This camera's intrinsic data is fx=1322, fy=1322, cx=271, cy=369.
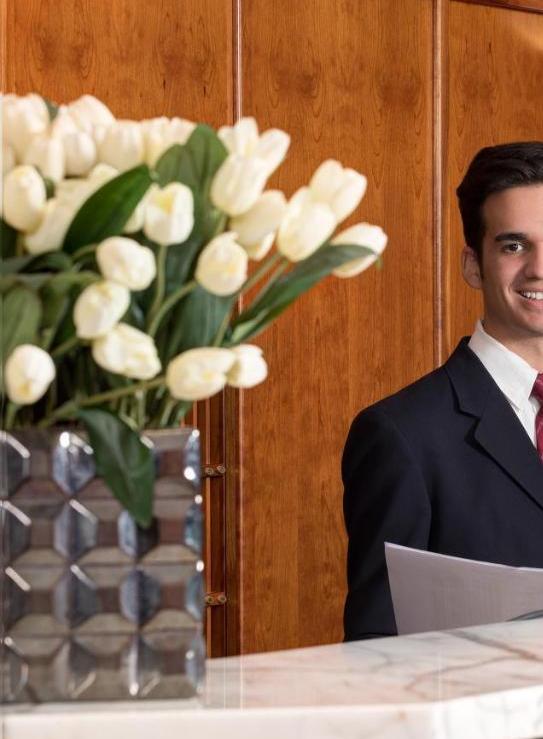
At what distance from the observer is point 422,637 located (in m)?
1.44

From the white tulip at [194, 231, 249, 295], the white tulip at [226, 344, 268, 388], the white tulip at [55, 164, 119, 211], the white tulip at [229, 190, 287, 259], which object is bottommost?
the white tulip at [226, 344, 268, 388]

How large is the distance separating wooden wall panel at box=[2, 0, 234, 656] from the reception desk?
3.17m

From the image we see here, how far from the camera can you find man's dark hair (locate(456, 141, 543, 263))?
268 centimetres

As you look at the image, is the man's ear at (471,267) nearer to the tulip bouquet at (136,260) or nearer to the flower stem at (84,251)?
the tulip bouquet at (136,260)

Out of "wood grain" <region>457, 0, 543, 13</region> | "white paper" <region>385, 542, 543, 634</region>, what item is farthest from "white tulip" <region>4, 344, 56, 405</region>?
"wood grain" <region>457, 0, 543, 13</region>

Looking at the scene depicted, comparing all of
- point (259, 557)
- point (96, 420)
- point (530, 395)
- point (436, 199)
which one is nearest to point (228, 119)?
point (436, 199)

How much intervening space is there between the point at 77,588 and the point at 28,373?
0.18 m

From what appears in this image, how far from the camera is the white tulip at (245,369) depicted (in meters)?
1.10

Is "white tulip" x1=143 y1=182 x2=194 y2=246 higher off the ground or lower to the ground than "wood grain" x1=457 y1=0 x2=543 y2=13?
lower

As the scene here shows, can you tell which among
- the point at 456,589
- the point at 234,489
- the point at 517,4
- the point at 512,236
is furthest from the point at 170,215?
the point at 517,4

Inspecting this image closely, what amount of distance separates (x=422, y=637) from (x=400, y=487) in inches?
35.8

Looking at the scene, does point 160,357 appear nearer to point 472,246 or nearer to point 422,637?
point 422,637

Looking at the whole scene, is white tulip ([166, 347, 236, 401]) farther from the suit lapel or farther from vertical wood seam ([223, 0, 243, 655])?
vertical wood seam ([223, 0, 243, 655])

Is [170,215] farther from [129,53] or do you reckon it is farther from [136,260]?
[129,53]
